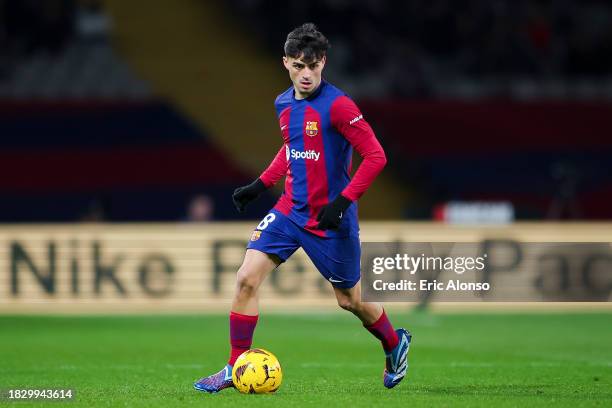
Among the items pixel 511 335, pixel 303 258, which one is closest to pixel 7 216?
pixel 303 258

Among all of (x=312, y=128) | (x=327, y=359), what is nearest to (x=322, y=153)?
(x=312, y=128)

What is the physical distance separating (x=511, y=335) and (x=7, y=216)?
10.5 m

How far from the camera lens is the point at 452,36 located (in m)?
21.3

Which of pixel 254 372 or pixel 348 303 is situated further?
pixel 348 303

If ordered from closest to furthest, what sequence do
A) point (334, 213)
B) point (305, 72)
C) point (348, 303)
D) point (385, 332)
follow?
point (334, 213)
point (305, 72)
point (348, 303)
point (385, 332)

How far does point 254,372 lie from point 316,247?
791 millimetres

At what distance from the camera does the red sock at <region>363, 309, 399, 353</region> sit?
23.6ft

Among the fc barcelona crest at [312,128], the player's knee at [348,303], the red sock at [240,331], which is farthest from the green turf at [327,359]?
the fc barcelona crest at [312,128]

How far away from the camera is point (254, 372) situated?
22.4 feet

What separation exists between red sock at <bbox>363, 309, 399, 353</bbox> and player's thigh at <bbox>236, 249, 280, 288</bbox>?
29.9 inches

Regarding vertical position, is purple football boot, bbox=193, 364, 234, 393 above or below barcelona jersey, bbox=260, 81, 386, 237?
below

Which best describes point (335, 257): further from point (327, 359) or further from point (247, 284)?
point (327, 359)

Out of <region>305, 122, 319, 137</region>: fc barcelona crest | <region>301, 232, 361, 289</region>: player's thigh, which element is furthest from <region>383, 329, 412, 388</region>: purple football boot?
<region>305, 122, 319, 137</region>: fc barcelona crest

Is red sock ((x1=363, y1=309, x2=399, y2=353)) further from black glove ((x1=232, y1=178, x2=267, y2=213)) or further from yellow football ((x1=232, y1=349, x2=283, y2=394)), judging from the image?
black glove ((x1=232, y1=178, x2=267, y2=213))
